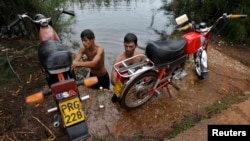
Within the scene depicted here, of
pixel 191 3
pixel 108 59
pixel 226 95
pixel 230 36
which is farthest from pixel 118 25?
pixel 226 95

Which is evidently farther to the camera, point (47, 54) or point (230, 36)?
point (230, 36)

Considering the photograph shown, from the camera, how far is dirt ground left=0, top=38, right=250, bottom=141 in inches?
142

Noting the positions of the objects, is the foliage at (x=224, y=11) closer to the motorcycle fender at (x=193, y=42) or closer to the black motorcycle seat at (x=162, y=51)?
the motorcycle fender at (x=193, y=42)

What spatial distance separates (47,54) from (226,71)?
3.70 m

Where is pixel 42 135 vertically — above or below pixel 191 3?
below

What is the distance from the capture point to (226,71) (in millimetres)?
A: 5359

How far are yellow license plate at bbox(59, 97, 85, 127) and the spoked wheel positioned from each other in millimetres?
967

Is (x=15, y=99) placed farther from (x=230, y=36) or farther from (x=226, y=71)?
(x=230, y=36)

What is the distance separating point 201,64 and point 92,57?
6.09 feet

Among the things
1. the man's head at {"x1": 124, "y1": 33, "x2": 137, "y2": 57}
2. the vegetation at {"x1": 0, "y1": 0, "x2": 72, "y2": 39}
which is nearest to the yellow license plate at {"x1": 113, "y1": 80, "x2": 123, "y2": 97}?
the man's head at {"x1": 124, "y1": 33, "x2": 137, "y2": 57}

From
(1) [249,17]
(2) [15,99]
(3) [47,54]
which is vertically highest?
(3) [47,54]

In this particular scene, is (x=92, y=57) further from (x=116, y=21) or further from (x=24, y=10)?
(x=116, y=21)

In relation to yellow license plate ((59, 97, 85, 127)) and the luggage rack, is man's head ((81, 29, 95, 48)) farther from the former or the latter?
yellow license plate ((59, 97, 85, 127))

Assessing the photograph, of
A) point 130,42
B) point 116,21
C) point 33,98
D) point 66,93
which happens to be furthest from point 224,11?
point 33,98
